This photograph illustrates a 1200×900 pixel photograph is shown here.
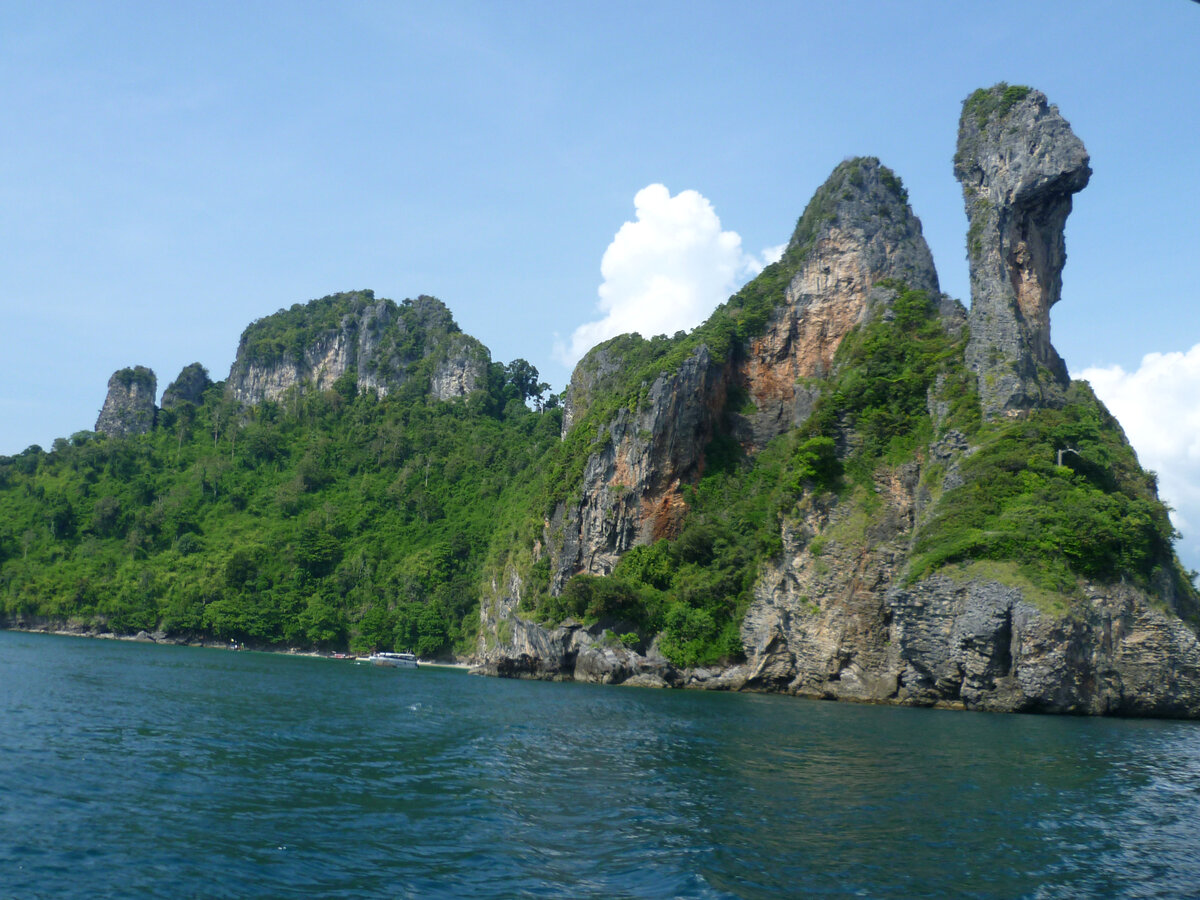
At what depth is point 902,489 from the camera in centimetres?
5803

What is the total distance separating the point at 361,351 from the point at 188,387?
114ft

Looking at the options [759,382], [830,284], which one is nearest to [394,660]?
[759,382]

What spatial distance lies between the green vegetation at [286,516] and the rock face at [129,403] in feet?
11.3

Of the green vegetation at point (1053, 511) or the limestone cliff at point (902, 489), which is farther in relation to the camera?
the green vegetation at point (1053, 511)

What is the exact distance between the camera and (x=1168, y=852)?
15.2m

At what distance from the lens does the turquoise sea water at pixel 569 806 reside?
12766 mm

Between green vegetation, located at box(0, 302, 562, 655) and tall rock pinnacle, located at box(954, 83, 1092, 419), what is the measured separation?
5851 centimetres

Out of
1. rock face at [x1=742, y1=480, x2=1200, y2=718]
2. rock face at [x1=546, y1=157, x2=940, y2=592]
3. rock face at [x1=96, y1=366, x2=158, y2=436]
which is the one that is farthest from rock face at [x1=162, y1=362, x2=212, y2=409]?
rock face at [x1=742, y1=480, x2=1200, y2=718]

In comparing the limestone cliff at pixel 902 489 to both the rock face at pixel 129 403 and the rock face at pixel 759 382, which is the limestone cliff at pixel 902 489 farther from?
the rock face at pixel 129 403

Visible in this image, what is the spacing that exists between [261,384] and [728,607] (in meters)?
115

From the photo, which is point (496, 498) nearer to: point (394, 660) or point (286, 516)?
point (286, 516)

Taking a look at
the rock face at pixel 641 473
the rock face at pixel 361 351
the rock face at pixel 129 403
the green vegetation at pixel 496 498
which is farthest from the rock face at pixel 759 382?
the rock face at pixel 129 403

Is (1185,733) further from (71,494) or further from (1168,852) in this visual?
(71,494)

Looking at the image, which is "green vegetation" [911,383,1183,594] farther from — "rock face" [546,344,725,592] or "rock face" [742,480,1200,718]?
"rock face" [546,344,725,592]
